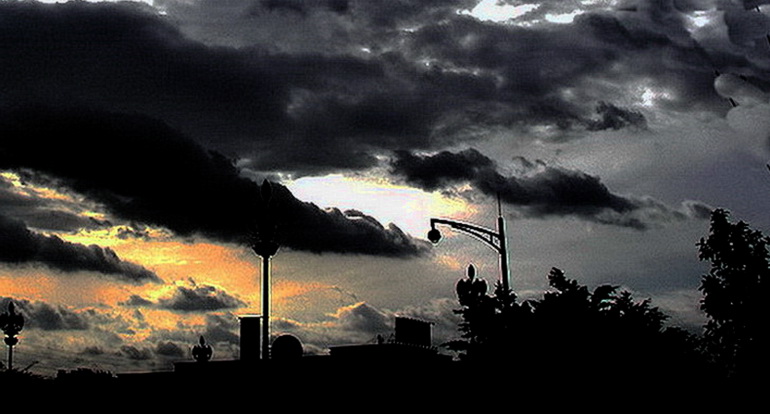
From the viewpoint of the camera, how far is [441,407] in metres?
25.6

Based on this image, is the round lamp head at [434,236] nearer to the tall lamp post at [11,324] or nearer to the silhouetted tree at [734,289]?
the silhouetted tree at [734,289]

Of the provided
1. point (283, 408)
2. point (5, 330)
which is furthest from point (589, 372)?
point (5, 330)

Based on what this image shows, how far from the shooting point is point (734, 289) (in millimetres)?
41000

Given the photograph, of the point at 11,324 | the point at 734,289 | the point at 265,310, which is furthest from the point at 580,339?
the point at 11,324

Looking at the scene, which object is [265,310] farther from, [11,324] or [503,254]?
[11,324]

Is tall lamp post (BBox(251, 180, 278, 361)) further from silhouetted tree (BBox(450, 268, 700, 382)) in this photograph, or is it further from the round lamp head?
the round lamp head

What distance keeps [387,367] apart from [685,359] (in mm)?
10553

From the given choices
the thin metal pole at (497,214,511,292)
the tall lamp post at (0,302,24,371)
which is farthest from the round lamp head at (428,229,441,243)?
the tall lamp post at (0,302,24,371)

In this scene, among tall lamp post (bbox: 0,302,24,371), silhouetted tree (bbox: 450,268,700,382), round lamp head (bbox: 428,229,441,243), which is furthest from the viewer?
tall lamp post (bbox: 0,302,24,371)

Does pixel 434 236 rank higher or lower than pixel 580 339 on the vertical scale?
higher

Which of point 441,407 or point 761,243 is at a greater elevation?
point 761,243

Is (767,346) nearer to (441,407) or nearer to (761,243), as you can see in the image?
(761,243)

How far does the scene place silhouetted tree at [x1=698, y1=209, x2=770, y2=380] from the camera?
3981cm

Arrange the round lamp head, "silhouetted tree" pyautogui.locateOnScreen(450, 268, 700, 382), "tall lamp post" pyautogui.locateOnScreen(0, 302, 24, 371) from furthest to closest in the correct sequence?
"tall lamp post" pyautogui.locateOnScreen(0, 302, 24, 371) → the round lamp head → "silhouetted tree" pyautogui.locateOnScreen(450, 268, 700, 382)
